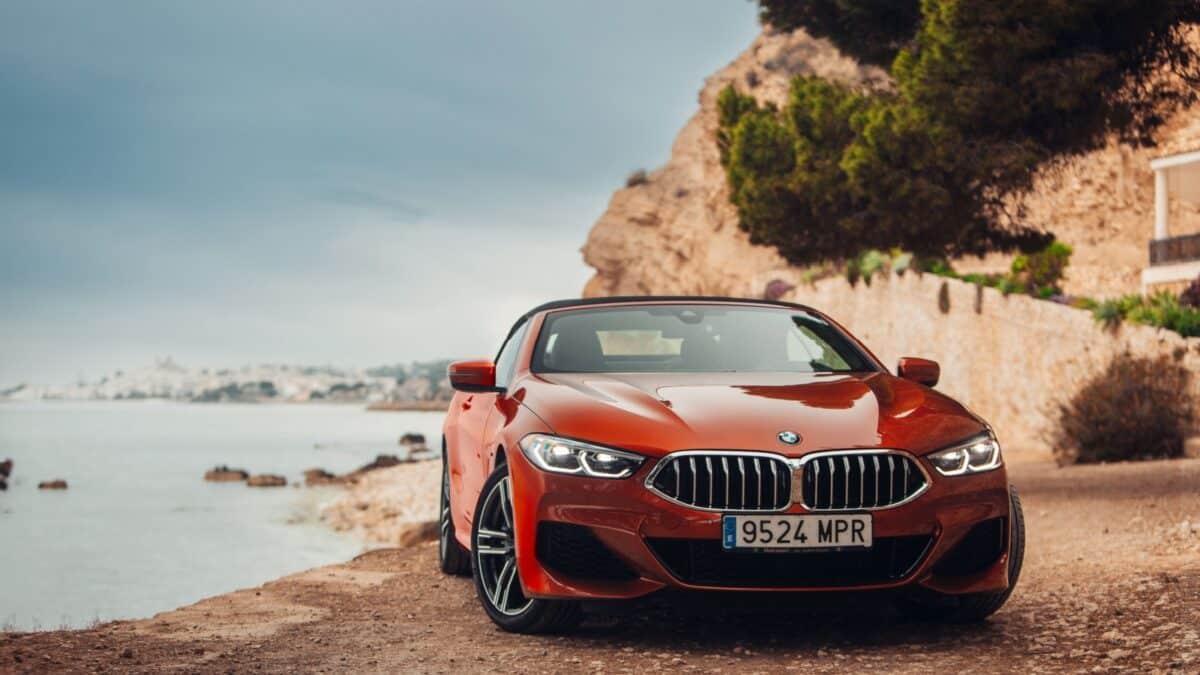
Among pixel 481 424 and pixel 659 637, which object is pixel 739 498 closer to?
pixel 659 637

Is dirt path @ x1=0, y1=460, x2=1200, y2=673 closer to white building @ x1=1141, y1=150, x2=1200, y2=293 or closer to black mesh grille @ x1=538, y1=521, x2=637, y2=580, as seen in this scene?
black mesh grille @ x1=538, y1=521, x2=637, y2=580

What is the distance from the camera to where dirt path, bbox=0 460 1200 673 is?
215 inches

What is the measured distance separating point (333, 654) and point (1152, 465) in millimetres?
13051

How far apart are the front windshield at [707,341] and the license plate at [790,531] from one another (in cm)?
155

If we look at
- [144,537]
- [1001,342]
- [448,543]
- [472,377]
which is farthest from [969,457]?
[144,537]

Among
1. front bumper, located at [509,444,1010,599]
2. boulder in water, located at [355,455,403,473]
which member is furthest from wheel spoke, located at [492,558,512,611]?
boulder in water, located at [355,455,403,473]

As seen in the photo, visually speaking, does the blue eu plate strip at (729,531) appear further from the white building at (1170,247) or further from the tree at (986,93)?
the white building at (1170,247)

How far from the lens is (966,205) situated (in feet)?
61.4

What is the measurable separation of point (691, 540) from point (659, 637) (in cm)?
90

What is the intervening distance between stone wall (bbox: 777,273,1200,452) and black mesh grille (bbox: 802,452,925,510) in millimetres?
15489

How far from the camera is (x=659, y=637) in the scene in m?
6.05

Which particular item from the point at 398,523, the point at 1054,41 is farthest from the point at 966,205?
the point at 398,523

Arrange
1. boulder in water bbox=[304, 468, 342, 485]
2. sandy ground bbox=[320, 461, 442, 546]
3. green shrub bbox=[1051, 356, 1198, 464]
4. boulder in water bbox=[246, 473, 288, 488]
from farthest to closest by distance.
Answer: boulder in water bbox=[246, 473, 288, 488], boulder in water bbox=[304, 468, 342, 485], sandy ground bbox=[320, 461, 442, 546], green shrub bbox=[1051, 356, 1198, 464]

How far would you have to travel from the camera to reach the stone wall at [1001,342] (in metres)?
22.1
